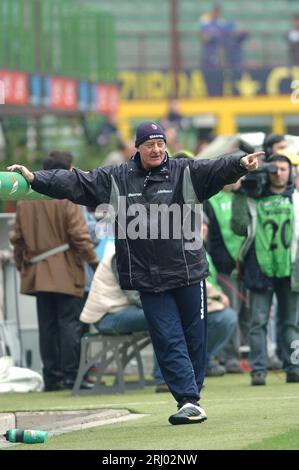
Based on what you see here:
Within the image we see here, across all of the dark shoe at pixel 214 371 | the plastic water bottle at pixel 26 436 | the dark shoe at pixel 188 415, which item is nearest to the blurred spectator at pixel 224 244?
the dark shoe at pixel 214 371


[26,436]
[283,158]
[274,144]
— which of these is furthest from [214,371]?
[26,436]

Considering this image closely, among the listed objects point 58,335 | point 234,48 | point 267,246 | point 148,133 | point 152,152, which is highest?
point 234,48

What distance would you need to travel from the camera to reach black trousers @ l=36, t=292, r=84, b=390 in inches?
550

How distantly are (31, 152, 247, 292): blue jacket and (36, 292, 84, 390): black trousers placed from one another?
376 cm

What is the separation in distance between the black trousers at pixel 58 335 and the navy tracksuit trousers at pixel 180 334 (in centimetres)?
360

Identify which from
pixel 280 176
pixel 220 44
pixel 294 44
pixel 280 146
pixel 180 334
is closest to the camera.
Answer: pixel 180 334

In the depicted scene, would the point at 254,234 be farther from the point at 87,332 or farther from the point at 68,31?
the point at 68,31

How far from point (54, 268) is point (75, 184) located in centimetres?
372

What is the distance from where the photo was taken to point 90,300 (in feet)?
44.1

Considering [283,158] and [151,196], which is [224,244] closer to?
[283,158]

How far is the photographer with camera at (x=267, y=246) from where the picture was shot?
44.1 feet

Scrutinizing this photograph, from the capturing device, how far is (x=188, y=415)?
10.0 m
